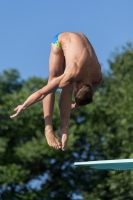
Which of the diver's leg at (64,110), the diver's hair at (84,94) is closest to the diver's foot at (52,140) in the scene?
the diver's leg at (64,110)

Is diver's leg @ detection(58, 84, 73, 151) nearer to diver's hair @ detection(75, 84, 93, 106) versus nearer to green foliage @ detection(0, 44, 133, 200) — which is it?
diver's hair @ detection(75, 84, 93, 106)

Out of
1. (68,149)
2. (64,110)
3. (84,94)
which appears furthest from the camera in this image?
(68,149)

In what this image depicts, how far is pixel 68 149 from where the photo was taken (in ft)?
70.8

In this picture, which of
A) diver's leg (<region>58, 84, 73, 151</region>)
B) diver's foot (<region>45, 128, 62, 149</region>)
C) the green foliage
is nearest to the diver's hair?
diver's leg (<region>58, 84, 73, 151</region>)

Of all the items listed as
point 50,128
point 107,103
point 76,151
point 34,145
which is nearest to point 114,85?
point 107,103

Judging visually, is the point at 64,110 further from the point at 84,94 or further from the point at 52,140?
the point at 84,94

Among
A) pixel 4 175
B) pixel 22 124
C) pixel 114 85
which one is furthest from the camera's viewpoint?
pixel 114 85

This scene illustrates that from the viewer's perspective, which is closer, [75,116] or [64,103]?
[64,103]

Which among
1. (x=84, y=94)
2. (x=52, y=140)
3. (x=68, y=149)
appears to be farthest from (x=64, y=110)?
(x=68, y=149)

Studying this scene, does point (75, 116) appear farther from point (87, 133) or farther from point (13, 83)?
point (13, 83)

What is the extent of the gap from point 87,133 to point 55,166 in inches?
60.7

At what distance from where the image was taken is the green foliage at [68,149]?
21.0 metres

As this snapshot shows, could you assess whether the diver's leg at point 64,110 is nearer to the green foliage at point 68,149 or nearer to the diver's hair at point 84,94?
the diver's hair at point 84,94

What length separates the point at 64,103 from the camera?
294 inches
